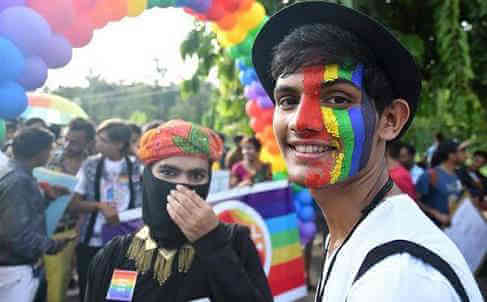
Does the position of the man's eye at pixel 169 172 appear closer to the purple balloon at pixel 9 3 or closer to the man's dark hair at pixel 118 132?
the purple balloon at pixel 9 3

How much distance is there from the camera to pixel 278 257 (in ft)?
14.8

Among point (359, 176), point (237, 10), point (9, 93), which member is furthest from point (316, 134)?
point (237, 10)

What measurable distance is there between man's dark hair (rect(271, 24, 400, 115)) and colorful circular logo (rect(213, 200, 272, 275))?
2.94m

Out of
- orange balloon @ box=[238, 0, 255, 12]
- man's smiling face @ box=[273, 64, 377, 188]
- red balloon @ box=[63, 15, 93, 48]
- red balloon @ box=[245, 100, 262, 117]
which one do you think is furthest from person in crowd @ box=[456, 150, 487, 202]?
man's smiling face @ box=[273, 64, 377, 188]

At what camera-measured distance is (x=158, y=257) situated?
2109mm

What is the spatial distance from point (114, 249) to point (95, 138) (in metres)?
2.31

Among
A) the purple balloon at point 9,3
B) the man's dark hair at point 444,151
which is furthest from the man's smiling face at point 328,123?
the man's dark hair at point 444,151

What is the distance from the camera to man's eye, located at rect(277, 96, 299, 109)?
1.23 meters

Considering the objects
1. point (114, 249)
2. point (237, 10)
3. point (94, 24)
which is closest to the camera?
point (114, 249)

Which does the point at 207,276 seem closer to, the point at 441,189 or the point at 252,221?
the point at 252,221

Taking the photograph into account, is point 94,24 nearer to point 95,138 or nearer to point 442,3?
point 95,138

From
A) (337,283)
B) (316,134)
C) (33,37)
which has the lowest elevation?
(337,283)

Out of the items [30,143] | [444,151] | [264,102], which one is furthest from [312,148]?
[444,151]

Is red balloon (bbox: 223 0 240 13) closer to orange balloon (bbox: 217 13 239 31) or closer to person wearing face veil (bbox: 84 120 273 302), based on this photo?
orange balloon (bbox: 217 13 239 31)
